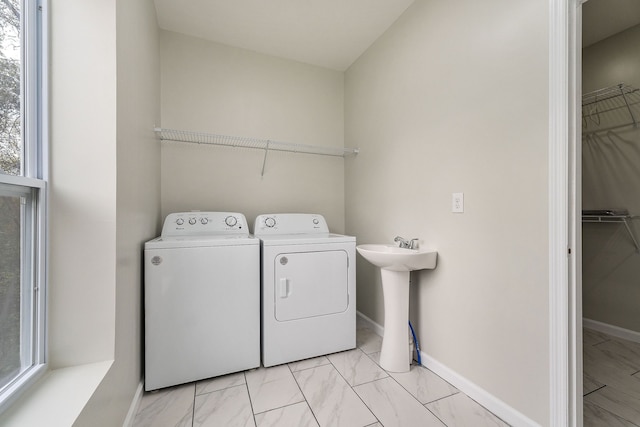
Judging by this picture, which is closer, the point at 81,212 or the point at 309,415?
the point at 81,212

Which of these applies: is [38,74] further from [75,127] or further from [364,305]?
[364,305]

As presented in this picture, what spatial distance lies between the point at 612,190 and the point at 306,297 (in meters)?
2.73

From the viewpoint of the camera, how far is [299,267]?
6.20ft

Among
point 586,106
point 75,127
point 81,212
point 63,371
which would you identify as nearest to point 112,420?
point 63,371

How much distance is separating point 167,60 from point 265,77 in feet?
2.71

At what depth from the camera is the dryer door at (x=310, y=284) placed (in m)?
1.85

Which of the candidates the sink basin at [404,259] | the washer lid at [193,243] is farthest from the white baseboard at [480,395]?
the washer lid at [193,243]

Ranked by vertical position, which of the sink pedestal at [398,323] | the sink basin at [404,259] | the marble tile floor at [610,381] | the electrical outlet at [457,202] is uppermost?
the electrical outlet at [457,202]

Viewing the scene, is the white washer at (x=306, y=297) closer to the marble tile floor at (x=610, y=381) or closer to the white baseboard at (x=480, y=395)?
the white baseboard at (x=480, y=395)

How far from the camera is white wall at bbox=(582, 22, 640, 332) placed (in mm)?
2162

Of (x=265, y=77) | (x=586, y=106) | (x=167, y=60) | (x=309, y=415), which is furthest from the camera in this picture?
(x=265, y=77)

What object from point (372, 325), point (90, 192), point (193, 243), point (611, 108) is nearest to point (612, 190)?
point (611, 108)

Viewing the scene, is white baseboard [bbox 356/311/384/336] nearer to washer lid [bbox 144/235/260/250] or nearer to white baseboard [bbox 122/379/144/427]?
washer lid [bbox 144/235/260/250]

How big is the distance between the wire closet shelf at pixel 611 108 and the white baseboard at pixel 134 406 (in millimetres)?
3687
